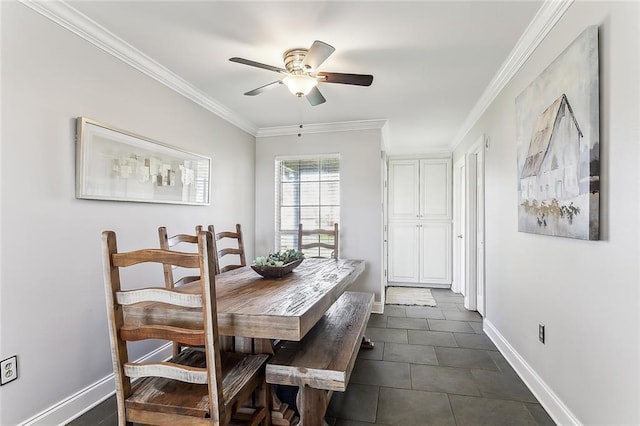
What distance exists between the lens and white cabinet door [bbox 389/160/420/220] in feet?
18.6

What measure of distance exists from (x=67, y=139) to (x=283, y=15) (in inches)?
60.4

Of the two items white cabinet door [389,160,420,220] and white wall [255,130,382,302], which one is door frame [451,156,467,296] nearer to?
white cabinet door [389,160,420,220]

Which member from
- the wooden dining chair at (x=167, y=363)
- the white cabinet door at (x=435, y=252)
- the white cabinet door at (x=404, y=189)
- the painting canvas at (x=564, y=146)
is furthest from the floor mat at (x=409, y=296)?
the wooden dining chair at (x=167, y=363)

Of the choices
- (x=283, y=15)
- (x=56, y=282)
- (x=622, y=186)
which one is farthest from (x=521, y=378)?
(x=56, y=282)

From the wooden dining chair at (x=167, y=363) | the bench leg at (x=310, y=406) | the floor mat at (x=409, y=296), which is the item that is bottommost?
the floor mat at (x=409, y=296)

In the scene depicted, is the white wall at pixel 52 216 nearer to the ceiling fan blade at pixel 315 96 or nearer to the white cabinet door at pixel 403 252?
the ceiling fan blade at pixel 315 96

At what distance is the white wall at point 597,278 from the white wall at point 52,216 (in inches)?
114

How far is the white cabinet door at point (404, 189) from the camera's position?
18.6 ft

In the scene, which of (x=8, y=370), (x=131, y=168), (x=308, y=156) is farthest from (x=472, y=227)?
(x=8, y=370)

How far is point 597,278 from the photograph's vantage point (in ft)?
5.17

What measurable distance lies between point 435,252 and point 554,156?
387 centimetres

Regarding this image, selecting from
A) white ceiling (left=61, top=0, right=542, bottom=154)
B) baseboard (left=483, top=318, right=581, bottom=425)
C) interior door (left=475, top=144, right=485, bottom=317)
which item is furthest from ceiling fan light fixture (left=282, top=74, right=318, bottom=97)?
baseboard (left=483, top=318, right=581, bottom=425)

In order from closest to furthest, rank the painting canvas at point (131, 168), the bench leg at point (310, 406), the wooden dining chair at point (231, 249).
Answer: the bench leg at point (310, 406)
the painting canvas at point (131, 168)
the wooden dining chair at point (231, 249)

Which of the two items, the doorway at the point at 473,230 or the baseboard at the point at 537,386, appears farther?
the doorway at the point at 473,230
